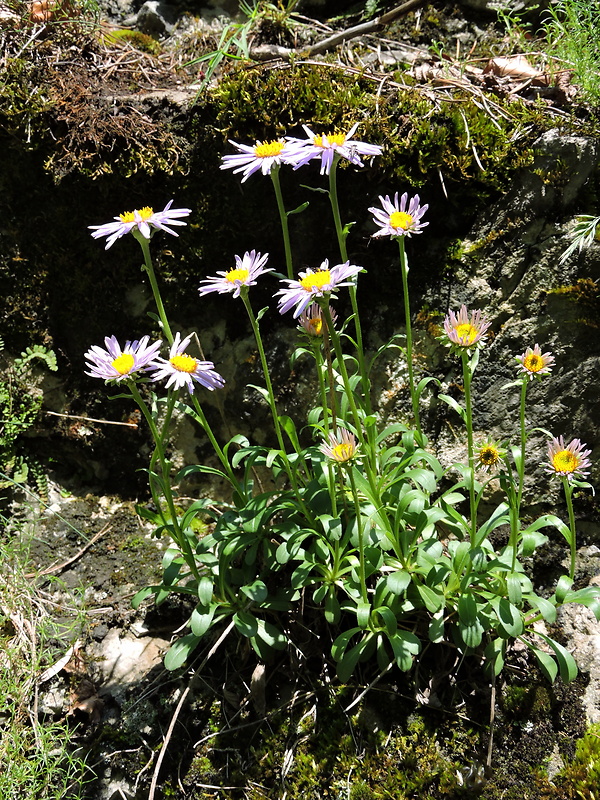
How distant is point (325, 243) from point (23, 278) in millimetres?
1352

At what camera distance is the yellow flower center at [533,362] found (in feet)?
5.58

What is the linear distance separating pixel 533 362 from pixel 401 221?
542 mm

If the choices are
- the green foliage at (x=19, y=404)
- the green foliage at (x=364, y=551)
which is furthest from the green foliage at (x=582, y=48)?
the green foliage at (x=19, y=404)

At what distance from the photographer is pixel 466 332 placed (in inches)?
67.2

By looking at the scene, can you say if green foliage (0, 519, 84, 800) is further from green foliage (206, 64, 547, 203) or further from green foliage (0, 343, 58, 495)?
green foliage (206, 64, 547, 203)

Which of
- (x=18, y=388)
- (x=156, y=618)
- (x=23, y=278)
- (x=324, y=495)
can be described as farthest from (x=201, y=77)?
(x=156, y=618)

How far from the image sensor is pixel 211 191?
2.58m

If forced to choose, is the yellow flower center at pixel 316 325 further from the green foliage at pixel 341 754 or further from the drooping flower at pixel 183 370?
the green foliage at pixel 341 754

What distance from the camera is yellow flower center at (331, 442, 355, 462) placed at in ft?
5.41

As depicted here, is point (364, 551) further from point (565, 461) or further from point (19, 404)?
point (19, 404)

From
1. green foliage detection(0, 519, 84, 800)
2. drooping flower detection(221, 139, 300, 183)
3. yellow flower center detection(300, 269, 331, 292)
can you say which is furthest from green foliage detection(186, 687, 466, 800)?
drooping flower detection(221, 139, 300, 183)

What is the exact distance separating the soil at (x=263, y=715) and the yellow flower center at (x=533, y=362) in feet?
3.33

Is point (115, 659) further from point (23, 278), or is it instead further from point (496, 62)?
point (496, 62)

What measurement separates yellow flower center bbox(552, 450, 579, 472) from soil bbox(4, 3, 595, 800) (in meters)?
0.73
